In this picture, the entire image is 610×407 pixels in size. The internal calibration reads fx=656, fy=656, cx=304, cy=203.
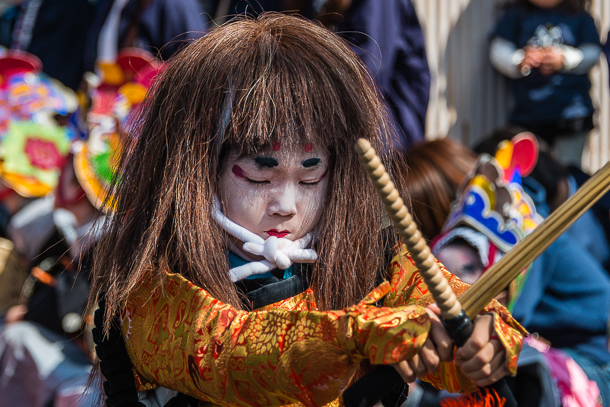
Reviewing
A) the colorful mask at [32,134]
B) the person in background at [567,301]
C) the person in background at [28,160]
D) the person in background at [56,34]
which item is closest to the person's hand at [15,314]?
the person in background at [28,160]

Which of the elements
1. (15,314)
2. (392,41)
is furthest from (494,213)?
(15,314)

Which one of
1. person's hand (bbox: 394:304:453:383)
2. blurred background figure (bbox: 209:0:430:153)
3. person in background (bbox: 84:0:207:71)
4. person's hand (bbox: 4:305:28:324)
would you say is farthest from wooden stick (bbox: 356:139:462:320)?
person's hand (bbox: 4:305:28:324)

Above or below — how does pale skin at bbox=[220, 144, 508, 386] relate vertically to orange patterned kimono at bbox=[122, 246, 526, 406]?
above

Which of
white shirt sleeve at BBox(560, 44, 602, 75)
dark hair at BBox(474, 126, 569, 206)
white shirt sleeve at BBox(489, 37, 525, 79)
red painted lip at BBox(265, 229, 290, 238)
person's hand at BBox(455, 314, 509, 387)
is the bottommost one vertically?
dark hair at BBox(474, 126, 569, 206)

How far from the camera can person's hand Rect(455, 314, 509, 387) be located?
2.64 ft

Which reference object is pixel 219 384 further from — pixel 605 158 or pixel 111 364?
pixel 605 158

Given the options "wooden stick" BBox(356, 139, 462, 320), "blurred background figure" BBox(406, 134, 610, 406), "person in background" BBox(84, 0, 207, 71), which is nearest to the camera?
"wooden stick" BBox(356, 139, 462, 320)

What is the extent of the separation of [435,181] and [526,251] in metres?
1.13

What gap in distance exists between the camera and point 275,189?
1050mm

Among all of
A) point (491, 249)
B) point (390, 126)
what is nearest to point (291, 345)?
point (390, 126)

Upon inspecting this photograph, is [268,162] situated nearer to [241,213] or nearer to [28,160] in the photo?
[241,213]

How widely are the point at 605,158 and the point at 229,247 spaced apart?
2.09 meters

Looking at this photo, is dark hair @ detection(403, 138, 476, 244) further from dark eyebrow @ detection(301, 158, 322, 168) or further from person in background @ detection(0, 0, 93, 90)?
person in background @ detection(0, 0, 93, 90)

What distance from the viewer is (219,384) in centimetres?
94
